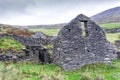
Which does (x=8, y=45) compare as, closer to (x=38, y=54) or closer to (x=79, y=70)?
(x=38, y=54)

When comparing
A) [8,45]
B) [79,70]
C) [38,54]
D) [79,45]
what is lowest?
[79,70]

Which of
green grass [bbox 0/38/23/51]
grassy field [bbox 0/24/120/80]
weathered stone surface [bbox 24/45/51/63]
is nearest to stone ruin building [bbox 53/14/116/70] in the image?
grassy field [bbox 0/24/120/80]

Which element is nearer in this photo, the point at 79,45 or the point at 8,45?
the point at 79,45

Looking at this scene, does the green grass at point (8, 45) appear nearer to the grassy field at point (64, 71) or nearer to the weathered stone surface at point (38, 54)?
the grassy field at point (64, 71)

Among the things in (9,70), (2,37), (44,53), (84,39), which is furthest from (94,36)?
(9,70)

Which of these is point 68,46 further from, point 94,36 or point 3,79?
point 3,79

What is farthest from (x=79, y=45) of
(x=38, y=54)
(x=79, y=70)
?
(x=38, y=54)

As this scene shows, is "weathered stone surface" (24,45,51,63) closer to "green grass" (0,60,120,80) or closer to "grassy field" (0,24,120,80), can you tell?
"grassy field" (0,24,120,80)

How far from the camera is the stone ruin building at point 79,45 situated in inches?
1446

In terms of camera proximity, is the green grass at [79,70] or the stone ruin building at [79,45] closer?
the green grass at [79,70]

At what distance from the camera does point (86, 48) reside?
37812 mm

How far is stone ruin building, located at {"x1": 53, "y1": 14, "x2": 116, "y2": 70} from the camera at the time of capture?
120ft

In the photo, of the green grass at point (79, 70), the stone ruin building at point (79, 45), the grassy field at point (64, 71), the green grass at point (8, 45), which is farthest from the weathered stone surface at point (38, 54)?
the green grass at point (79, 70)

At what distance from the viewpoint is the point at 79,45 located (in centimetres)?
3738
